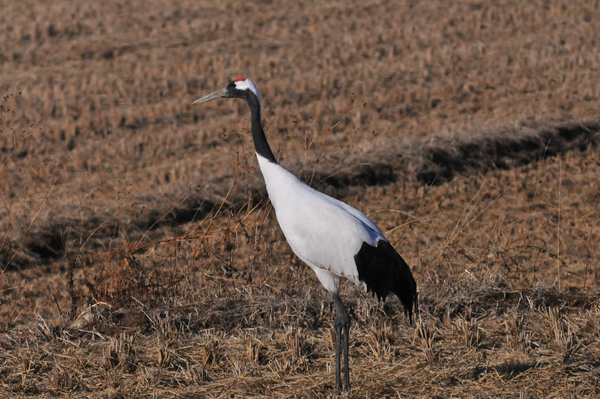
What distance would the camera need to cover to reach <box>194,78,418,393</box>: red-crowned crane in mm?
4711

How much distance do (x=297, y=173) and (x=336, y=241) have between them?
5724 millimetres

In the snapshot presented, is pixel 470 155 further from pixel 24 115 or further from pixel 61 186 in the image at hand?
pixel 24 115

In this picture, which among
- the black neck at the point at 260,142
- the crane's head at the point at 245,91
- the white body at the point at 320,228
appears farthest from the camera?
the crane's head at the point at 245,91

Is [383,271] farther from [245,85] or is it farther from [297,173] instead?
[297,173]

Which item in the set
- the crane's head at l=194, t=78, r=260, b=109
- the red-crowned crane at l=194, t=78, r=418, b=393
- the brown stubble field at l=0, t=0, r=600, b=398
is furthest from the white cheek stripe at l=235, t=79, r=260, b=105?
the brown stubble field at l=0, t=0, r=600, b=398

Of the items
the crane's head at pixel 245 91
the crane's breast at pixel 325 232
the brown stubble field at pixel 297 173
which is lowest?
the brown stubble field at pixel 297 173

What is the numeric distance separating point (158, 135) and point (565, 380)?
31.5ft

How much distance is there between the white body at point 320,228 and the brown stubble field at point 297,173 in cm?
75

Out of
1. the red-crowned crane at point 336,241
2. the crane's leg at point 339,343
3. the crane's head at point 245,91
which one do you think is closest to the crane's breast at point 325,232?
the red-crowned crane at point 336,241

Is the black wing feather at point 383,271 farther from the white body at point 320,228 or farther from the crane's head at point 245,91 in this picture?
the crane's head at point 245,91

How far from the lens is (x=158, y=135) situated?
13.2 meters

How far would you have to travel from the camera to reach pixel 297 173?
34.1 feet

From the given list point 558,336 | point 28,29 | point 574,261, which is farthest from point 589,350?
point 28,29

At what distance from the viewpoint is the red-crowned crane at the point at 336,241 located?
4711mm
